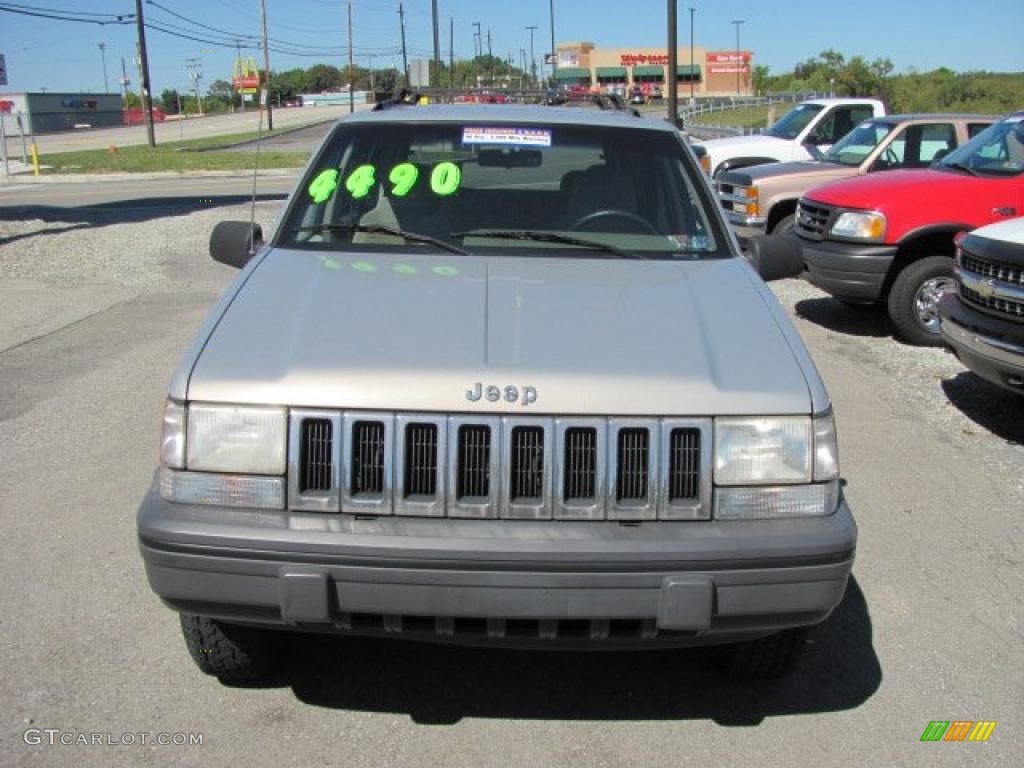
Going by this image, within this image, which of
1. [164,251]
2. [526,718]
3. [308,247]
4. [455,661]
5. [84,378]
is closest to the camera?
[526,718]

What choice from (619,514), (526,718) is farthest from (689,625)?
(526,718)

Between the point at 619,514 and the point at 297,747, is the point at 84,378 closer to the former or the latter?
the point at 297,747

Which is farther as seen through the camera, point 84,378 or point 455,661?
point 84,378

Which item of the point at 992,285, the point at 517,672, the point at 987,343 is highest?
the point at 992,285

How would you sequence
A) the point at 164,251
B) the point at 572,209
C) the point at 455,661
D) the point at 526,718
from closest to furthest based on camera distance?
the point at 526,718, the point at 455,661, the point at 572,209, the point at 164,251

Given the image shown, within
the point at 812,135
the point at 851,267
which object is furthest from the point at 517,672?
the point at 812,135

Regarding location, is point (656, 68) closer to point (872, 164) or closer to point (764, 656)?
point (872, 164)

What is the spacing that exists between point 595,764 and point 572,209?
217 centimetres

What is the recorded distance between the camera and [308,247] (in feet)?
13.3

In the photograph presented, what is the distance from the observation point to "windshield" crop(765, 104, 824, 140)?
16547mm

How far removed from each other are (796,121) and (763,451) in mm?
15077

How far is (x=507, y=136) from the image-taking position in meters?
4.50

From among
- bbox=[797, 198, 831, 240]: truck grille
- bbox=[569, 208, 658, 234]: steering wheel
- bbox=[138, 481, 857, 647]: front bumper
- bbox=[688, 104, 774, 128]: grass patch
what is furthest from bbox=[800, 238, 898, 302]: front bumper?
bbox=[688, 104, 774, 128]: grass patch

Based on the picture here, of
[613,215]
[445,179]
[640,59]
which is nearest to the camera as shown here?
[613,215]
